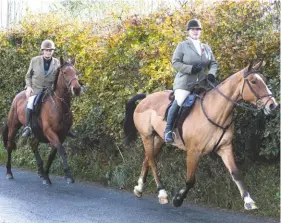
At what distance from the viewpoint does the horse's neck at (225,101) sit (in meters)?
8.30

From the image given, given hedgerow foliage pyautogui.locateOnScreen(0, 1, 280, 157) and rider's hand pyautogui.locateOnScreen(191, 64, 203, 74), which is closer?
hedgerow foliage pyautogui.locateOnScreen(0, 1, 280, 157)

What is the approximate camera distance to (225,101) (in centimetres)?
847

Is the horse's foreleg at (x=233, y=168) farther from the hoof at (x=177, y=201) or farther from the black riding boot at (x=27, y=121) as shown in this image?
the black riding boot at (x=27, y=121)

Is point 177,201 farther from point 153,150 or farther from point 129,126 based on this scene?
point 129,126

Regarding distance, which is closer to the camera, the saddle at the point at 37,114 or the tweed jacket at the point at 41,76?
the saddle at the point at 37,114

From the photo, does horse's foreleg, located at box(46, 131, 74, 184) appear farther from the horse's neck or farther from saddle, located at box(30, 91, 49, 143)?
the horse's neck

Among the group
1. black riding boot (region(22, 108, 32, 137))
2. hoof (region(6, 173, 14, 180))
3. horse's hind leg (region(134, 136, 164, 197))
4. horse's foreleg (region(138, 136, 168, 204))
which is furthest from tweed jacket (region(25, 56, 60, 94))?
horse's hind leg (region(134, 136, 164, 197))

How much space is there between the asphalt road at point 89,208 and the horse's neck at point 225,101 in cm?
149

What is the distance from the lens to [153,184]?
1096 centimetres

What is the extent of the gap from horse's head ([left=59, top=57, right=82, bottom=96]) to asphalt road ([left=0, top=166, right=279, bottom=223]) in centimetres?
198

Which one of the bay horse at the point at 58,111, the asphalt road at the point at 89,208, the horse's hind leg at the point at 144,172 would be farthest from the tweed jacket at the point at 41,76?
the horse's hind leg at the point at 144,172

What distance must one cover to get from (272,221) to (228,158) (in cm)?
112

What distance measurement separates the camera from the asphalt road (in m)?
8.39

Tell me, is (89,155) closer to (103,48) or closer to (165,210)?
(103,48)
